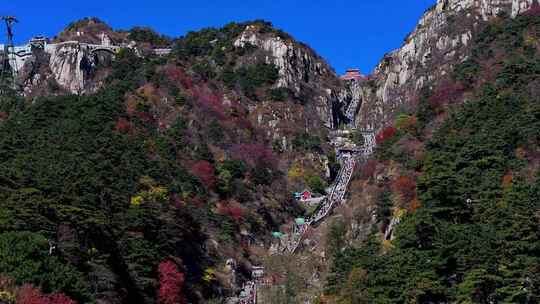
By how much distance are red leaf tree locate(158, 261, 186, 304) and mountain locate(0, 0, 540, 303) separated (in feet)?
0.37

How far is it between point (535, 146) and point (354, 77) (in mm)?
103162

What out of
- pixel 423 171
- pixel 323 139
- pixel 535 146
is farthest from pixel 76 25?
pixel 535 146

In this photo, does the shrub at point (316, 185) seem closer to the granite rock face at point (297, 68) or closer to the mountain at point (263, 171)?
the mountain at point (263, 171)

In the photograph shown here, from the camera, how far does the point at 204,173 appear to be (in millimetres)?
74062

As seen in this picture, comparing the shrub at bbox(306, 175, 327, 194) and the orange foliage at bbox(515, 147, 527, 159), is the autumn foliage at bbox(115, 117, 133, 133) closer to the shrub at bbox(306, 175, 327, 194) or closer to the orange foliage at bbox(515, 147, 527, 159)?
the shrub at bbox(306, 175, 327, 194)

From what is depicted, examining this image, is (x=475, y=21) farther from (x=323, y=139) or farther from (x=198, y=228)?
(x=198, y=228)

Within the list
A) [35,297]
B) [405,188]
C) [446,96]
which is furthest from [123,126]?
[35,297]

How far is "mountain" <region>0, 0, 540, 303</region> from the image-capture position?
42219 mm

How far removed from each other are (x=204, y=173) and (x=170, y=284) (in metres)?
24.0

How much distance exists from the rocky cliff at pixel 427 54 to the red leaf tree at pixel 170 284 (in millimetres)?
48226

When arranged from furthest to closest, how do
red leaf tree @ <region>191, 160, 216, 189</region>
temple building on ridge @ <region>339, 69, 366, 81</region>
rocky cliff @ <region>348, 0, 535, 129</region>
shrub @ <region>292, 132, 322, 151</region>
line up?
temple building on ridge @ <region>339, 69, 366, 81</region> → rocky cliff @ <region>348, 0, 535, 129</region> → shrub @ <region>292, 132, 322, 151</region> → red leaf tree @ <region>191, 160, 216, 189</region>

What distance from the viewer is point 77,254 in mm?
43781

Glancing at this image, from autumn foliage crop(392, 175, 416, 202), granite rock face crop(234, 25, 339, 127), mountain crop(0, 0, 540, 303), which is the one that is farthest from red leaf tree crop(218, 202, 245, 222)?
granite rock face crop(234, 25, 339, 127)

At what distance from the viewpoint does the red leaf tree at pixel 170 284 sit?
5088cm
